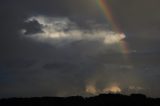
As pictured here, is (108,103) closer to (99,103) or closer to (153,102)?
Result: (99,103)

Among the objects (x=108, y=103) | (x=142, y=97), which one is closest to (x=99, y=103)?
(x=108, y=103)

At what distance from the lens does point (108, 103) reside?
195375 millimetres

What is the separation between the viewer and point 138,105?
7239 inches

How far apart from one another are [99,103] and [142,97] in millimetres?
19129

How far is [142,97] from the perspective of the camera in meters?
196

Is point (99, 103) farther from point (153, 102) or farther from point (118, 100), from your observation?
point (153, 102)

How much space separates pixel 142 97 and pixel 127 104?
467 inches

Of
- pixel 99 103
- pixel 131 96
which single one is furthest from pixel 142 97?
pixel 99 103

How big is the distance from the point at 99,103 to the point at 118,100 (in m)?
9.55

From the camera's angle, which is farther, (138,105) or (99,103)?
(99,103)

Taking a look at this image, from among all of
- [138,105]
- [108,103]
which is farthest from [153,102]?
[108,103]

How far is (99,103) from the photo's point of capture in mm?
199875

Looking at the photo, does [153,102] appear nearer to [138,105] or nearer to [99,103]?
[138,105]

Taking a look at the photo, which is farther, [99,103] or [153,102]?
[99,103]
